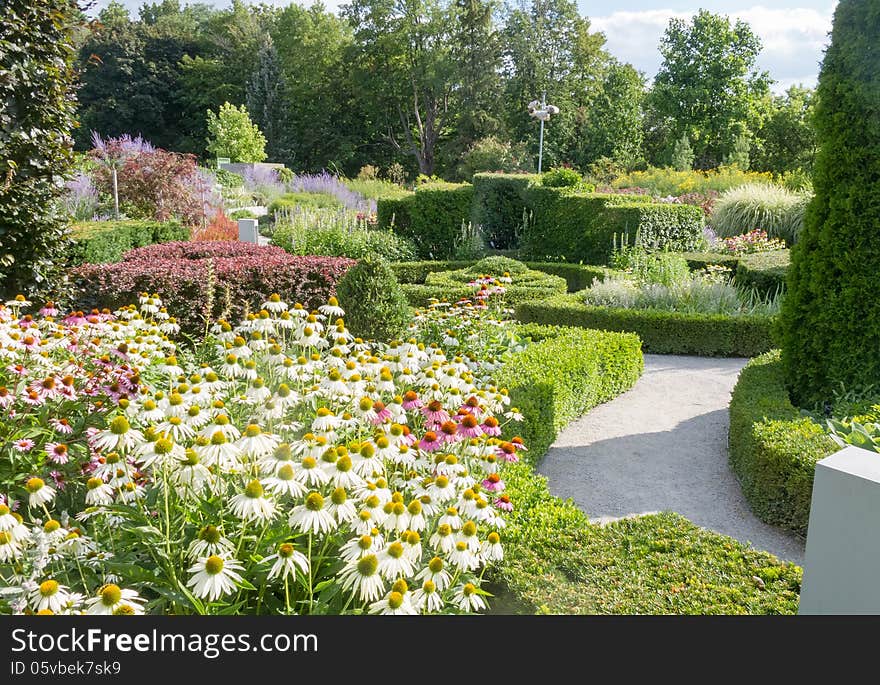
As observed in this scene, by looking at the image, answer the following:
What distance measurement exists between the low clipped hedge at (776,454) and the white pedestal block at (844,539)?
1.40 m

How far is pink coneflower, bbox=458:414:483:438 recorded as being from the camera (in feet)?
8.18

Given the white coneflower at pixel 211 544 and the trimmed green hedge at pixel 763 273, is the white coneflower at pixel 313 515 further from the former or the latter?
the trimmed green hedge at pixel 763 273

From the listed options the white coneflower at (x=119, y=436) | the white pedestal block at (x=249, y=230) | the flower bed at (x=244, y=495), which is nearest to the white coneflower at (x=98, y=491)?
the flower bed at (x=244, y=495)

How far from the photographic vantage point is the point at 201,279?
626 centimetres

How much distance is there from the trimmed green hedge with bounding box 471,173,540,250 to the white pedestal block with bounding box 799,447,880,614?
1170cm

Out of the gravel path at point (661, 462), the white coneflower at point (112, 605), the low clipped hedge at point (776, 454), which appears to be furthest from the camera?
the gravel path at point (661, 462)

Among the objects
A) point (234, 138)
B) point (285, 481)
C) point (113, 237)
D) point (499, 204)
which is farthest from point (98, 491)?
point (234, 138)

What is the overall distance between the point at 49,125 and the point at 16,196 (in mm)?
647

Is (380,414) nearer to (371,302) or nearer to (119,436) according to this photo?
(119,436)

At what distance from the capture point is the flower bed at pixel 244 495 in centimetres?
174

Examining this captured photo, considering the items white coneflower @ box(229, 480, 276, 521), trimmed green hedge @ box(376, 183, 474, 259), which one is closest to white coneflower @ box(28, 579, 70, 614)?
white coneflower @ box(229, 480, 276, 521)
